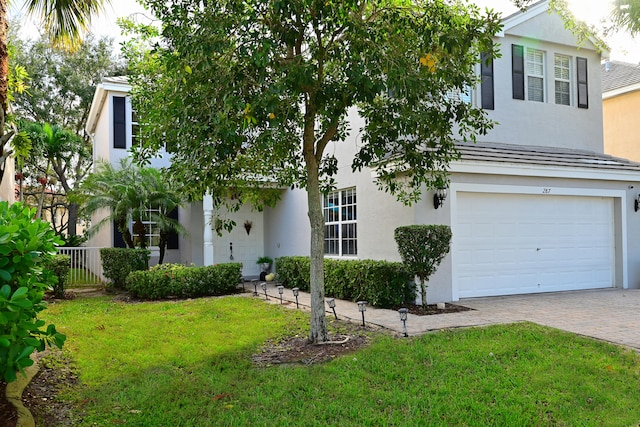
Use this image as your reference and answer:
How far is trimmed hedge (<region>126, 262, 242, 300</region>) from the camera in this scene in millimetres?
11789

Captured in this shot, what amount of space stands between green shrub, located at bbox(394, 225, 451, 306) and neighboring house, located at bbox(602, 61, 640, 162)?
12.2 m

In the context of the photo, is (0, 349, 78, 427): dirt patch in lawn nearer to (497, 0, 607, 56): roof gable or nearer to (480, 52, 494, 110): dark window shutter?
(480, 52, 494, 110): dark window shutter

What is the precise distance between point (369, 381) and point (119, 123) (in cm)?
1299

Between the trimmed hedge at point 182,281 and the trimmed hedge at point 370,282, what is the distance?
2669mm

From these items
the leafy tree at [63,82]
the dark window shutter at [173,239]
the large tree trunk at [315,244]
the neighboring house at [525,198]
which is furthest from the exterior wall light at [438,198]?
the leafy tree at [63,82]

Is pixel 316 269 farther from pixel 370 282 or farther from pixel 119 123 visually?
pixel 119 123

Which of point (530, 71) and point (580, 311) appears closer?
point (580, 311)

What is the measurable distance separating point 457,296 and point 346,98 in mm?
5658

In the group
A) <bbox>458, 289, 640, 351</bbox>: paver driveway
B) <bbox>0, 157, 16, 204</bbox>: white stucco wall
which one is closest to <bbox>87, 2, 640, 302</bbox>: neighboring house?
<bbox>458, 289, 640, 351</bbox>: paver driveway

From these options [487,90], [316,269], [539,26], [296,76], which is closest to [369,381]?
[316,269]

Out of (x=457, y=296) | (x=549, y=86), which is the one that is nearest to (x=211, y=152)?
(x=457, y=296)

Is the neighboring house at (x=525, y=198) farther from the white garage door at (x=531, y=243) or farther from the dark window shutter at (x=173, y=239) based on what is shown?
the dark window shutter at (x=173, y=239)

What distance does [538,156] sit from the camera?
38.2 feet

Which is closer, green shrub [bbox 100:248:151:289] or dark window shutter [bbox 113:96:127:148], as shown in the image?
green shrub [bbox 100:248:151:289]
